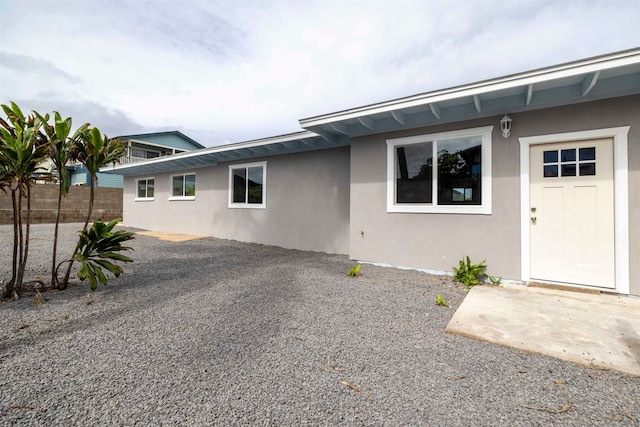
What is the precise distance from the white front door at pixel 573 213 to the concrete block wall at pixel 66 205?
1744cm

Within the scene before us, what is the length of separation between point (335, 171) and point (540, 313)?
4.60 meters

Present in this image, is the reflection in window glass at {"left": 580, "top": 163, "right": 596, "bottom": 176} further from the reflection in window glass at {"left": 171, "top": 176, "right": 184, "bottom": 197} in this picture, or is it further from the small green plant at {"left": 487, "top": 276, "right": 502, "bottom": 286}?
the reflection in window glass at {"left": 171, "top": 176, "right": 184, "bottom": 197}

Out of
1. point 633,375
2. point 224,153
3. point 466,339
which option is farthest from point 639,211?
point 224,153

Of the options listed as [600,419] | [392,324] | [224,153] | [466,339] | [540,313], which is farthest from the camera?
[224,153]

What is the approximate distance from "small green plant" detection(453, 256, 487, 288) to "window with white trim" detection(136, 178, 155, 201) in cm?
1180

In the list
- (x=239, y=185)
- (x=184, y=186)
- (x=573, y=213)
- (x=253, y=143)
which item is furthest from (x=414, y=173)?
(x=184, y=186)

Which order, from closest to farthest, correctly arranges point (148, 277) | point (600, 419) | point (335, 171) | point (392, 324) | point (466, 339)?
point (600, 419) → point (466, 339) → point (392, 324) → point (148, 277) → point (335, 171)

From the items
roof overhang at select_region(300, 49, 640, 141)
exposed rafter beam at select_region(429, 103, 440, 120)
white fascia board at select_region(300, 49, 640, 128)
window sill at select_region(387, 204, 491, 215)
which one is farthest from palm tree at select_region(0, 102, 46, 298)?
exposed rafter beam at select_region(429, 103, 440, 120)

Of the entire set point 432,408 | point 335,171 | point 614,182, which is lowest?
point 432,408

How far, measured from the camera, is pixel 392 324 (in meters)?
2.73

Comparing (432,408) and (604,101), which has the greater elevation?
(604,101)

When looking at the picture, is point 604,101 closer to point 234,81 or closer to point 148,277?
point 148,277

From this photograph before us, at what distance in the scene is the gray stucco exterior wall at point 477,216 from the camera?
3.50 m

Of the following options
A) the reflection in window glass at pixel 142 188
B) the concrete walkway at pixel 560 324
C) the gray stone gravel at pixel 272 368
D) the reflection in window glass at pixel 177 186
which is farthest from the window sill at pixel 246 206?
the reflection in window glass at pixel 142 188
